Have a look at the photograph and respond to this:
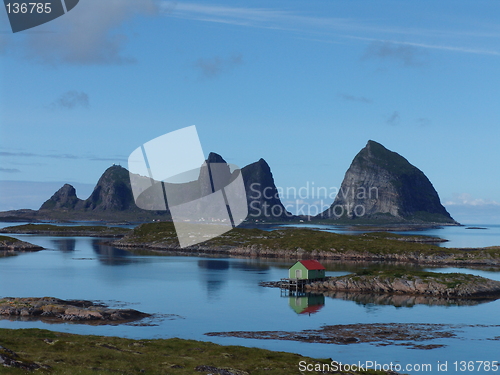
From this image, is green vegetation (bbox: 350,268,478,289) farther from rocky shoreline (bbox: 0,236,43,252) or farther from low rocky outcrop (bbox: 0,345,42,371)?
rocky shoreline (bbox: 0,236,43,252)

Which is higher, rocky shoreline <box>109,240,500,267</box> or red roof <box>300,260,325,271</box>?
red roof <box>300,260,325,271</box>

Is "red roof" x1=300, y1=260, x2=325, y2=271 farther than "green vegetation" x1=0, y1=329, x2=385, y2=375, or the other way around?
"red roof" x1=300, y1=260, x2=325, y2=271

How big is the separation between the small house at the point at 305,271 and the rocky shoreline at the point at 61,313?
3834 centimetres

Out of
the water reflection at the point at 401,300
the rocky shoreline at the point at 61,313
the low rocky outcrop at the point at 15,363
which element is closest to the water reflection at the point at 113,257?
the rocky shoreline at the point at 61,313

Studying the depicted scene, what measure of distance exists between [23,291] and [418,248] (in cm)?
11591

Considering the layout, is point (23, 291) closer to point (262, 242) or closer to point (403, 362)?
point (403, 362)

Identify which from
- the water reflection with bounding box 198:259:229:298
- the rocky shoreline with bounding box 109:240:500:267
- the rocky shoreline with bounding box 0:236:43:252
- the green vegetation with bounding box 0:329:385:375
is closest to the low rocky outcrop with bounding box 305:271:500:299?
the water reflection with bounding box 198:259:229:298

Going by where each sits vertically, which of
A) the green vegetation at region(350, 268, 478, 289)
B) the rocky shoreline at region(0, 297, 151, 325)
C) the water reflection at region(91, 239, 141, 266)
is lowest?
the rocky shoreline at region(0, 297, 151, 325)

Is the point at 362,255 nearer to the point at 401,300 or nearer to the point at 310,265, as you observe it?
the point at 310,265

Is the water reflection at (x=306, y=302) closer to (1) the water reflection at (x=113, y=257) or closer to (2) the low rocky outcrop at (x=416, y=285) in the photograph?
(2) the low rocky outcrop at (x=416, y=285)

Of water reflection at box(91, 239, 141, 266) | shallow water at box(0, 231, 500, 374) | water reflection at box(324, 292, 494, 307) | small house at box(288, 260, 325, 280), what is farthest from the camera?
water reflection at box(91, 239, 141, 266)

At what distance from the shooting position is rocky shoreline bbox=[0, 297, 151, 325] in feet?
221

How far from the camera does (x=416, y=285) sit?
314 feet

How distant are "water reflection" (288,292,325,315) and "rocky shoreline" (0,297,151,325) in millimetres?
22825
